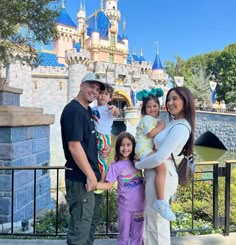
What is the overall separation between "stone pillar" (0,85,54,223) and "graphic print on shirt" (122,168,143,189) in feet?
6.31

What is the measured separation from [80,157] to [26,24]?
445 cm

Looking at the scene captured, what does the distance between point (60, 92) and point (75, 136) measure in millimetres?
26085

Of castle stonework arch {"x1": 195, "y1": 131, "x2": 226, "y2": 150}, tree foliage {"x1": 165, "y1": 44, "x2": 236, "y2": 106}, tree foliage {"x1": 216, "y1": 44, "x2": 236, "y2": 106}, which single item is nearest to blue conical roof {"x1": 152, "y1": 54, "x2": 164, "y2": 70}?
tree foliage {"x1": 165, "y1": 44, "x2": 236, "y2": 106}

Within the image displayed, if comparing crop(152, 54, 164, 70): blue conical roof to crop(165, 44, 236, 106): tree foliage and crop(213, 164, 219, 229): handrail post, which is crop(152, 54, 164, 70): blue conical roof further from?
crop(213, 164, 219, 229): handrail post

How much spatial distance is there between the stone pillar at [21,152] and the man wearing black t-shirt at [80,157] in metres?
1.89

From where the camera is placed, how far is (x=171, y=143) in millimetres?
1881

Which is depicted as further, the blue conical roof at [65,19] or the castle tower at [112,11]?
the castle tower at [112,11]

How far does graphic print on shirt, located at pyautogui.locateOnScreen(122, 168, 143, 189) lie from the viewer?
229 centimetres

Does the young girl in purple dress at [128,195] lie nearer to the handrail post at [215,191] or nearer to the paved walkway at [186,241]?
the paved walkway at [186,241]

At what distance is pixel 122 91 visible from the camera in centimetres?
3459

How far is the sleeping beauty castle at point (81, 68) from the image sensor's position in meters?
25.0

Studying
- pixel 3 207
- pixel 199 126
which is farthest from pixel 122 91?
pixel 3 207

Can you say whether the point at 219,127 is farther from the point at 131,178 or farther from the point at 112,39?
the point at 112,39

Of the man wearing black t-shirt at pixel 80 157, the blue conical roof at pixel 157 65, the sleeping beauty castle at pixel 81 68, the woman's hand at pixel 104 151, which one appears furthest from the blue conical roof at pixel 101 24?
the man wearing black t-shirt at pixel 80 157
